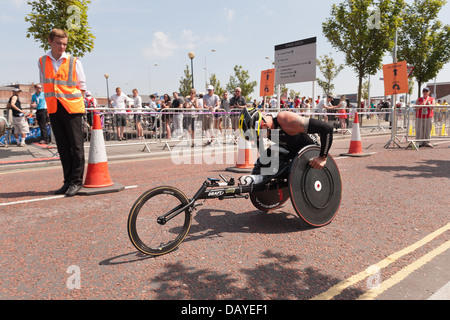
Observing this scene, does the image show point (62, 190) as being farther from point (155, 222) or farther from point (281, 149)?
point (281, 149)

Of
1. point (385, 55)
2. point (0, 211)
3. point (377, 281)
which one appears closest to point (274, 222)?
point (377, 281)

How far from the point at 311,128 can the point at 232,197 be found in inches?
43.3

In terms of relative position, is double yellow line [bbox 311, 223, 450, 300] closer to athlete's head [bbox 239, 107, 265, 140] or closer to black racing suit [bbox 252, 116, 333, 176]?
black racing suit [bbox 252, 116, 333, 176]

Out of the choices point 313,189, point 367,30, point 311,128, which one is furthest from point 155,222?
point 367,30

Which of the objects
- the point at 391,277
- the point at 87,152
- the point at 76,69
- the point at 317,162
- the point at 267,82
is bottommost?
the point at 391,277

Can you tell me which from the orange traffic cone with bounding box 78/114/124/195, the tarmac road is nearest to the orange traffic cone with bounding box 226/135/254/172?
the tarmac road

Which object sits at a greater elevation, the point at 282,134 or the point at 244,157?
the point at 282,134

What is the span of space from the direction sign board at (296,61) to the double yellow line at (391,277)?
1647 centimetres

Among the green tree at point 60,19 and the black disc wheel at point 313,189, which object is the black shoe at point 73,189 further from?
the green tree at point 60,19

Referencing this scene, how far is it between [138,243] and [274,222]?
170 cm

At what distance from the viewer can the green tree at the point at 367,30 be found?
2497cm

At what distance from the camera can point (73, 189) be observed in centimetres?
543

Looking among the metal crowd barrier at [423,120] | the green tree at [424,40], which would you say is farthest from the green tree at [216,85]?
the metal crowd barrier at [423,120]

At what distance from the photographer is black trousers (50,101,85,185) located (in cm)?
546
